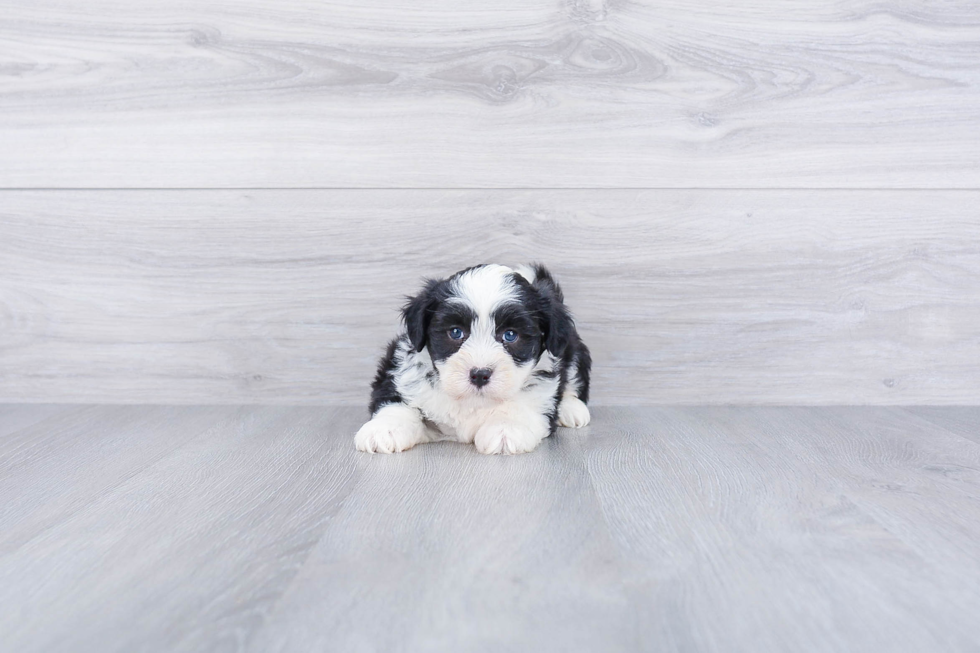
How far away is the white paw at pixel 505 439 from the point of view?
4.93 ft

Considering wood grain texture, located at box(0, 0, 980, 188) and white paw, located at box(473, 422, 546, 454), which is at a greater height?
wood grain texture, located at box(0, 0, 980, 188)

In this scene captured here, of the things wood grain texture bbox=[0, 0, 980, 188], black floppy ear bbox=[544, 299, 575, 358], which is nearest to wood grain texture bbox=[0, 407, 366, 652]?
black floppy ear bbox=[544, 299, 575, 358]

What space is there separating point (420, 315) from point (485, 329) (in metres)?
0.15

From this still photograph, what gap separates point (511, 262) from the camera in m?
1.97

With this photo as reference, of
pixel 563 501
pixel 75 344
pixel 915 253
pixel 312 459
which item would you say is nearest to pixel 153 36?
pixel 75 344

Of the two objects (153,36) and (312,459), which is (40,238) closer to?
(153,36)

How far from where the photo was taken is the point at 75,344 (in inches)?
80.1

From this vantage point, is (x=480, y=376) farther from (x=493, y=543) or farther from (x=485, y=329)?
(x=493, y=543)

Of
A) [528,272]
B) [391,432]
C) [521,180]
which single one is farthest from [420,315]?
[521,180]

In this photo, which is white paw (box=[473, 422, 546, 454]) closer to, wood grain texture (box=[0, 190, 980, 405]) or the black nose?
the black nose

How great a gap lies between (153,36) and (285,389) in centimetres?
101

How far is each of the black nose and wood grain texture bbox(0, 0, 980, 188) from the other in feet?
2.28

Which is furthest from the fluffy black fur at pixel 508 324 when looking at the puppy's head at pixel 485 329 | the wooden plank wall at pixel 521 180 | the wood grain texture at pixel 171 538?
the wooden plank wall at pixel 521 180

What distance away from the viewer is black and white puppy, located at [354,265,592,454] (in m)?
1.49
